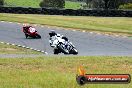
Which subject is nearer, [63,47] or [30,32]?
[63,47]

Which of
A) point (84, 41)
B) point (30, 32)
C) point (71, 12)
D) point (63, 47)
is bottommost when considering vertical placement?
point (71, 12)

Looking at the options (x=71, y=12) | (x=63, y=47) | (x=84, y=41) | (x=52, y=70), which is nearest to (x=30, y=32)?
(x=84, y=41)

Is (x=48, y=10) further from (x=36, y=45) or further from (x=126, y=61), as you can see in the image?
(x=126, y=61)

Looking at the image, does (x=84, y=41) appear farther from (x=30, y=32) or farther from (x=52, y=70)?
(x=52, y=70)

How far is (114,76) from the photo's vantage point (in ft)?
23.8

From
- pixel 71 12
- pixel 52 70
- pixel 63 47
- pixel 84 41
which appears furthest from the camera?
pixel 71 12

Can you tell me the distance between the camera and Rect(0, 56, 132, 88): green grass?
10555 mm

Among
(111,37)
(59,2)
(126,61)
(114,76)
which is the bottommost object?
(59,2)

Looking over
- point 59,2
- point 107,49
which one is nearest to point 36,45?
point 107,49

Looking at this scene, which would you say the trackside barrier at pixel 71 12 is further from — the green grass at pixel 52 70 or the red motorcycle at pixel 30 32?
the green grass at pixel 52 70

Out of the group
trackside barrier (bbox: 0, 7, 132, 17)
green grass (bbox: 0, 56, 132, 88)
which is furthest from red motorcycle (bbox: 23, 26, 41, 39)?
trackside barrier (bbox: 0, 7, 132, 17)

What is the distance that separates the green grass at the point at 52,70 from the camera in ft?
34.6

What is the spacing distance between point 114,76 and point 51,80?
4.04 metres

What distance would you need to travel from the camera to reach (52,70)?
1308 centimetres
